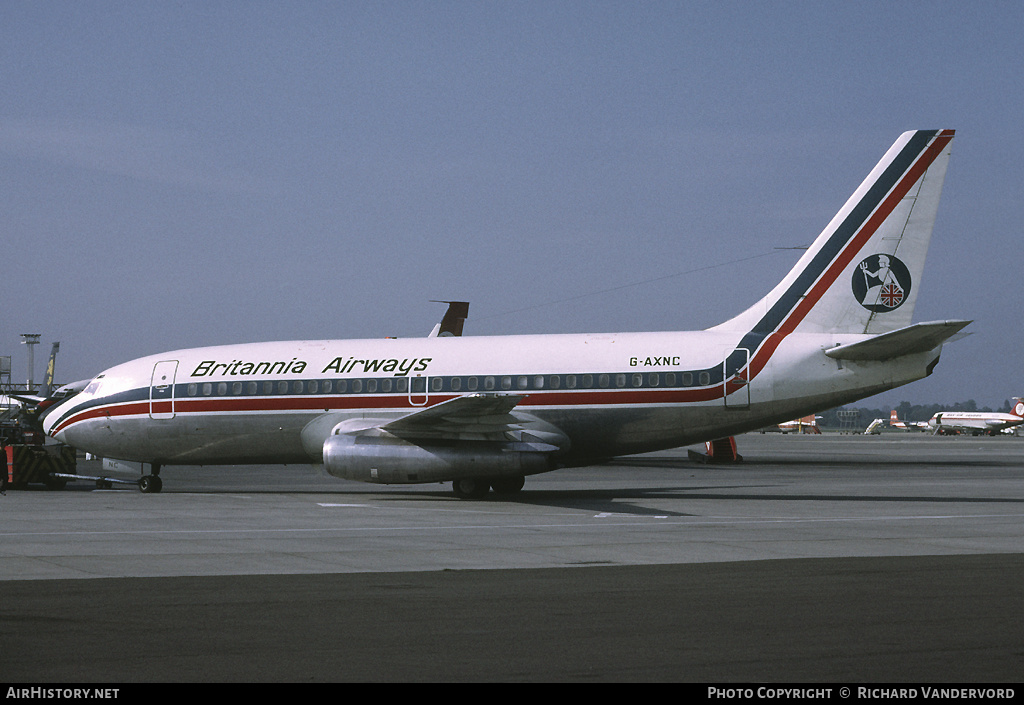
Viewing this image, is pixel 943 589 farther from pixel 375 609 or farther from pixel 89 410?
pixel 89 410

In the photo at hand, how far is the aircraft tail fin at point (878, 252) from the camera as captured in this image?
2509cm

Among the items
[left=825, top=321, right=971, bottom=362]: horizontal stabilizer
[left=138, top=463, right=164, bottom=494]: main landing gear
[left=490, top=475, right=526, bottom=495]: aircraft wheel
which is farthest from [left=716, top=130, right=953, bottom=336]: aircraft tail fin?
[left=138, top=463, right=164, bottom=494]: main landing gear

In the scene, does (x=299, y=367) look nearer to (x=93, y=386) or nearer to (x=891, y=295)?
(x=93, y=386)

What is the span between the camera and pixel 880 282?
82.9ft

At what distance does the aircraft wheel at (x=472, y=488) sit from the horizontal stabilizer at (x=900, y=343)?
8.68 m

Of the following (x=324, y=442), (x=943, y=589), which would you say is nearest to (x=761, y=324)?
(x=324, y=442)

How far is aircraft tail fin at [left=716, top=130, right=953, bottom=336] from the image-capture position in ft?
82.3

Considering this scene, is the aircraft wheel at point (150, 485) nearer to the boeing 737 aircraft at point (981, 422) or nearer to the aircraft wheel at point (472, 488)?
the aircraft wheel at point (472, 488)

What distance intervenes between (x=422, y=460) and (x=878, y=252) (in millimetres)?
11730

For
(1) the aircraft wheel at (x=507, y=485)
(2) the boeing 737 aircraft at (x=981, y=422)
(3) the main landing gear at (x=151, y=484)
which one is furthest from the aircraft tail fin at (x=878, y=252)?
(2) the boeing 737 aircraft at (x=981, y=422)

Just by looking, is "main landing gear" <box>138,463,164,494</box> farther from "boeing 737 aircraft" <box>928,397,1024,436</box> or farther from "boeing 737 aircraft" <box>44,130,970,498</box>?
"boeing 737 aircraft" <box>928,397,1024,436</box>

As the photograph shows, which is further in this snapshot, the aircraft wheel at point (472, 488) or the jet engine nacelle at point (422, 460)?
the aircraft wheel at point (472, 488)

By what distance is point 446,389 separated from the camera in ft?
85.9

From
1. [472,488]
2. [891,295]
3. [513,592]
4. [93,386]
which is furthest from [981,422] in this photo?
[513,592]
